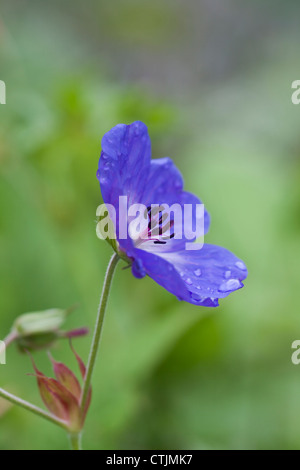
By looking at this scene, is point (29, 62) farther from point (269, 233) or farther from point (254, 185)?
point (269, 233)

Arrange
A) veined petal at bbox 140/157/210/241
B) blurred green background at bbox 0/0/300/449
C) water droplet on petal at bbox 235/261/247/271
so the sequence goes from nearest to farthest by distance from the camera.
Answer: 1. water droplet on petal at bbox 235/261/247/271
2. veined petal at bbox 140/157/210/241
3. blurred green background at bbox 0/0/300/449

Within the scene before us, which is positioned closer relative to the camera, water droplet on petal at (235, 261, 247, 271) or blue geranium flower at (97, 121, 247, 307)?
blue geranium flower at (97, 121, 247, 307)

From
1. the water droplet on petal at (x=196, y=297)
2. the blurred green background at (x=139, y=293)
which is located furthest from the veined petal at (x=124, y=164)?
the blurred green background at (x=139, y=293)

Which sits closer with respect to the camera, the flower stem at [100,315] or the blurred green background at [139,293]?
the flower stem at [100,315]

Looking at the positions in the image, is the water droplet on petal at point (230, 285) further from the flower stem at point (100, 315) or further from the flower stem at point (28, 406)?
the flower stem at point (28, 406)

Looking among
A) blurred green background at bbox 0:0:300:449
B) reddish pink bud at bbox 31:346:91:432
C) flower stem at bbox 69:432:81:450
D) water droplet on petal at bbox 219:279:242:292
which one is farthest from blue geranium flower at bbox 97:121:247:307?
blurred green background at bbox 0:0:300:449

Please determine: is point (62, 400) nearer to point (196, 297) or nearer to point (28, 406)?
point (28, 406)

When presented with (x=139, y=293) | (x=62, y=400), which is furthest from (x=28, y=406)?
(x=139, y=293)

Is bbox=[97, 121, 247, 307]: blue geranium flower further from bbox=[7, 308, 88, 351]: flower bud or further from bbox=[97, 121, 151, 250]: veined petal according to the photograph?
bbox=[7, 308, 88, 351]: flower bud

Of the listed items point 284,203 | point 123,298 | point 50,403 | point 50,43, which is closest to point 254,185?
point 284,203
